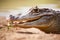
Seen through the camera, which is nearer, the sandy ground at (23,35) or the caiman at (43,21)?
the sandy ground at (23,35)

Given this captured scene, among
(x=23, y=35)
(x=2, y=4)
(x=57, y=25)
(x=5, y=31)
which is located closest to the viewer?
(x=23, y=35)

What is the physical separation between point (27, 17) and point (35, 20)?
13 cm

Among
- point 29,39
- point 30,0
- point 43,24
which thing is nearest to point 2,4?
point 30,0

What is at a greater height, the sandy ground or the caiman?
the caiman

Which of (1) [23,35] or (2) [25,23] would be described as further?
(2) [25,23]

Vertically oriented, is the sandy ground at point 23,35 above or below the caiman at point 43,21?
below

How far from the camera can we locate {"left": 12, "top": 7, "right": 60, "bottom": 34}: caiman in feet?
5.74

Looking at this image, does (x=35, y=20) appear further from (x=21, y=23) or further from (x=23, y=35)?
(x=23, y=35)

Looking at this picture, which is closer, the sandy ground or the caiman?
the sandy ground

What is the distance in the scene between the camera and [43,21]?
70.9 inches

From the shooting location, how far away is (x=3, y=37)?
1448mm

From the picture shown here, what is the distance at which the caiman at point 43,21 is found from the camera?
1750mm

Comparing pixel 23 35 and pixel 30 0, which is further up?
pixel 30 0

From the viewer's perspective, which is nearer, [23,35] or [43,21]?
[23,35]
